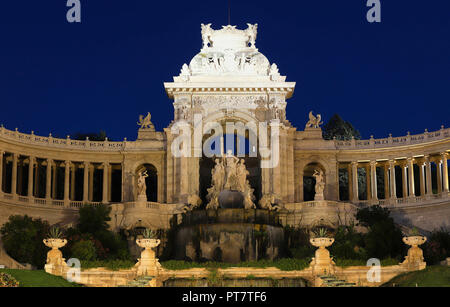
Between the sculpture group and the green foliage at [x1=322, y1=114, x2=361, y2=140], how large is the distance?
36.7 m

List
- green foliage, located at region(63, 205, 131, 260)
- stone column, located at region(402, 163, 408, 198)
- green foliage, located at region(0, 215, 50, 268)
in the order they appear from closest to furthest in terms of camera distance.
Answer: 1. green foliage, located at region(0, 215, 50, 268)
2. green foliage, located at region(63, 205, 131, 260)
3. stone column, located at region(402, 163, 408, 198)

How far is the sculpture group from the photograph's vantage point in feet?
238

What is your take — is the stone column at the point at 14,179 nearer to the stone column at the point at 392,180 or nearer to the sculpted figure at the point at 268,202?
the sculpted figure at the point at 268,202

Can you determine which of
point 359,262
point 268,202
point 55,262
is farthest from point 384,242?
point 55,262

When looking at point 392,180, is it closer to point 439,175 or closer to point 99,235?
point 439,175

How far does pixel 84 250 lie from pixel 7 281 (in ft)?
65.5

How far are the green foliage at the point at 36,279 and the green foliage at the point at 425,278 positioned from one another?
18125 millimetres

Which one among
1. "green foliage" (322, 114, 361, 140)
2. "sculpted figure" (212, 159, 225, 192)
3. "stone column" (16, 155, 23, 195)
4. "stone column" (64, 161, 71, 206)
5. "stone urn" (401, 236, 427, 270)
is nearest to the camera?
"stone urn" (401, 236, 427, 270)

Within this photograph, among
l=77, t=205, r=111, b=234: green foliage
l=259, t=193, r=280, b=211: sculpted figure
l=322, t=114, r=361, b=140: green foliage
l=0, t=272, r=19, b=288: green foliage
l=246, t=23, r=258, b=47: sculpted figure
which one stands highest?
l=246, t=23, r=258, b=47: sculpted figure

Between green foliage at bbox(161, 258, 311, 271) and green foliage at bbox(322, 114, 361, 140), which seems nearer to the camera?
green foliage at bbox(161, 258, 311, 271)

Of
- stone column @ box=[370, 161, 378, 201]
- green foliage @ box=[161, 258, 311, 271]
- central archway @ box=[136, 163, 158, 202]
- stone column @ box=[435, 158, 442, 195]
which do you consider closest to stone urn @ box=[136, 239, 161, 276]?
green foliage @ box=[161, 258, 311, 271]

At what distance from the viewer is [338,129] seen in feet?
359

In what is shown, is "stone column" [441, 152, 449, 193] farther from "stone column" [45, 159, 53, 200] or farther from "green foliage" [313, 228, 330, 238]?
"stone column" [45, 159, 53, 200]
